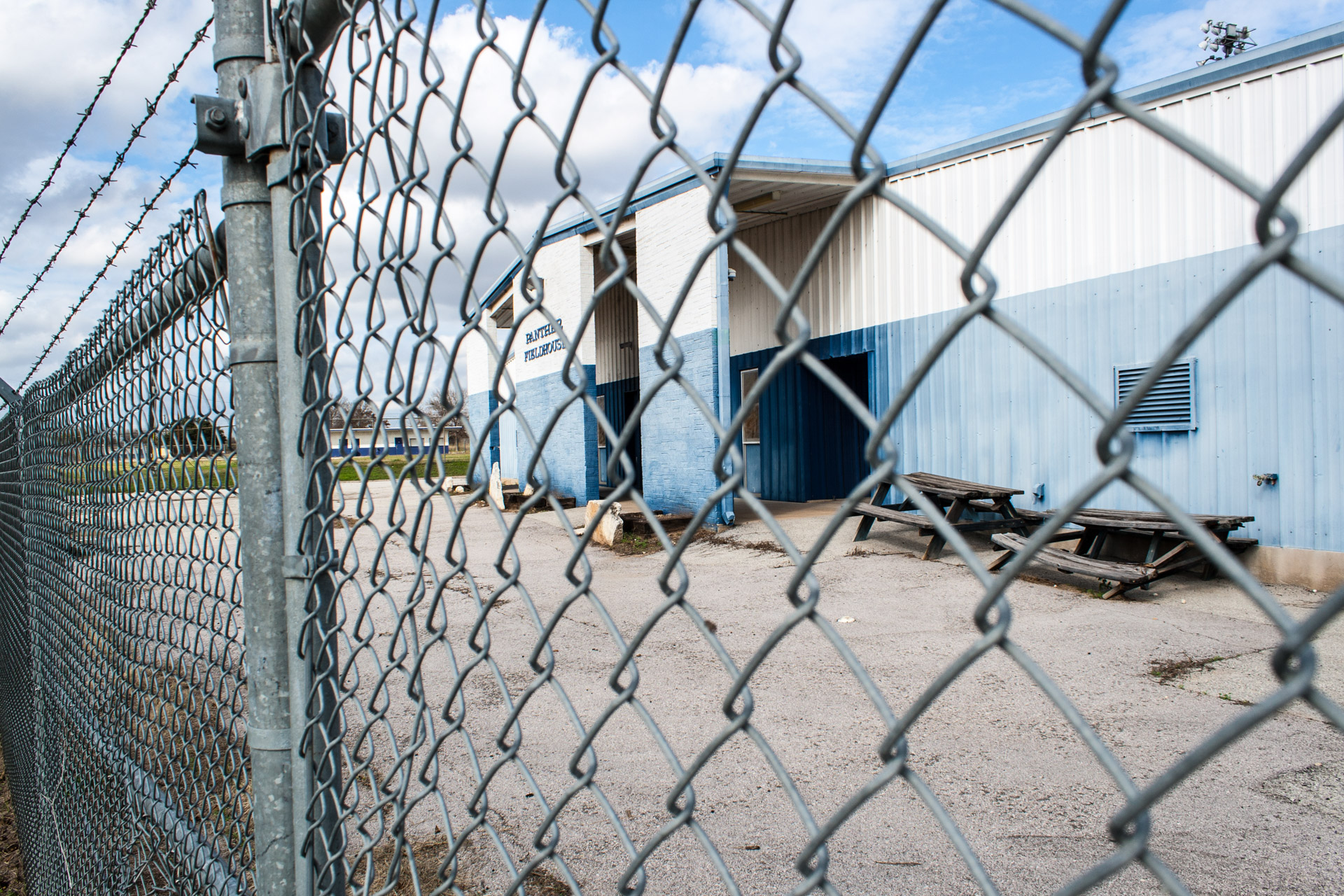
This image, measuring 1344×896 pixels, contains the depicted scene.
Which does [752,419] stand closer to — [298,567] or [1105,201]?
[1105,201]

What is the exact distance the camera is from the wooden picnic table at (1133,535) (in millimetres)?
6598

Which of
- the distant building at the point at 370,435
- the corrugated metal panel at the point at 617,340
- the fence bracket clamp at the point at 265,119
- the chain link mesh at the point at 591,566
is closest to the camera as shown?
the chain link mesh at the point at 591,566

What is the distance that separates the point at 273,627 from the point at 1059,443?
343 inches

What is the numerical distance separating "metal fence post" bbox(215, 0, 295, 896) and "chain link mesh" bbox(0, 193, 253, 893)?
0.58 ft

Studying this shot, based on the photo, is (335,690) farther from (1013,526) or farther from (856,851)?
(1013,526)

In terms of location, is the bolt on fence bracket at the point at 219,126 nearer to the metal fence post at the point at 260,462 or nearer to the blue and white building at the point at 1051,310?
the metal fence post at the point at 260,462

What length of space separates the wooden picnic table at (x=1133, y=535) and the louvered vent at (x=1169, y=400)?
0.87m

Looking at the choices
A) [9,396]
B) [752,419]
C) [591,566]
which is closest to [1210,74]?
[591,566]

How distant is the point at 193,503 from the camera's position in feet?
7.13

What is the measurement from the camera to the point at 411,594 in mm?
1392

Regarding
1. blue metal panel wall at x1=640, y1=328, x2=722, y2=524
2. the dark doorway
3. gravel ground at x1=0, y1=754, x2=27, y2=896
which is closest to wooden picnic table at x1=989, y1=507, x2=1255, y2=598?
blue metal panel wall at x1=640, y1=328, x2=722, y2=524

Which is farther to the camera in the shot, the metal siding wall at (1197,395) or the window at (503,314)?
the window at (503,314)

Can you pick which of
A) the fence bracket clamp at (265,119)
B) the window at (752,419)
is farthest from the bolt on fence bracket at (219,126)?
the window at (752,419)

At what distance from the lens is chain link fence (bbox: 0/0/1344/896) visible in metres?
0.58
